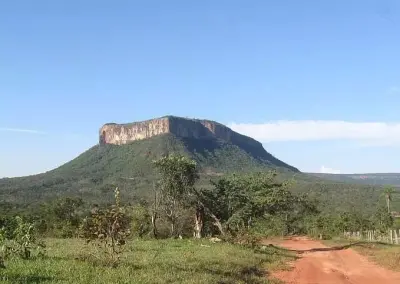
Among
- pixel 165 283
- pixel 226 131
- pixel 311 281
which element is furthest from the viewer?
pixel 226 131

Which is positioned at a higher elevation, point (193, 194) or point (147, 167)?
point (147, 167)

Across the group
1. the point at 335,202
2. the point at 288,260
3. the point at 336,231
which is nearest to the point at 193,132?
the point at 335,202

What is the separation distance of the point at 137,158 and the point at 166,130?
40.9ft

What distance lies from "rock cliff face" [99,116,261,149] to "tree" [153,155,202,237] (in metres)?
104

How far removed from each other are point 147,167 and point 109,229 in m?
104

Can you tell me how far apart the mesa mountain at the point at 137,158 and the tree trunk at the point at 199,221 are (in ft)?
195

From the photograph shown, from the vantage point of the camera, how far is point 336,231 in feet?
165

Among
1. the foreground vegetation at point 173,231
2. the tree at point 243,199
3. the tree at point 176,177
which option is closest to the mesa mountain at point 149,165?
the foreground vegetation at point 173,231

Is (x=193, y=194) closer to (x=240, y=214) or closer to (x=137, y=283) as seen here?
(x=240, y=214)

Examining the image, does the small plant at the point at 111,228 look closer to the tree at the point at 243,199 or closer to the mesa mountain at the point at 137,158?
the tree at the point at 243,199

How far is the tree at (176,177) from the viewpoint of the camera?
1289 inches

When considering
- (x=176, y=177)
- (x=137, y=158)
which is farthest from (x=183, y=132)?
(x=176, y=177)

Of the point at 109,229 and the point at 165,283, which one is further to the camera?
the point at 109,229

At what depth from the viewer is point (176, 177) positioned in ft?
108
